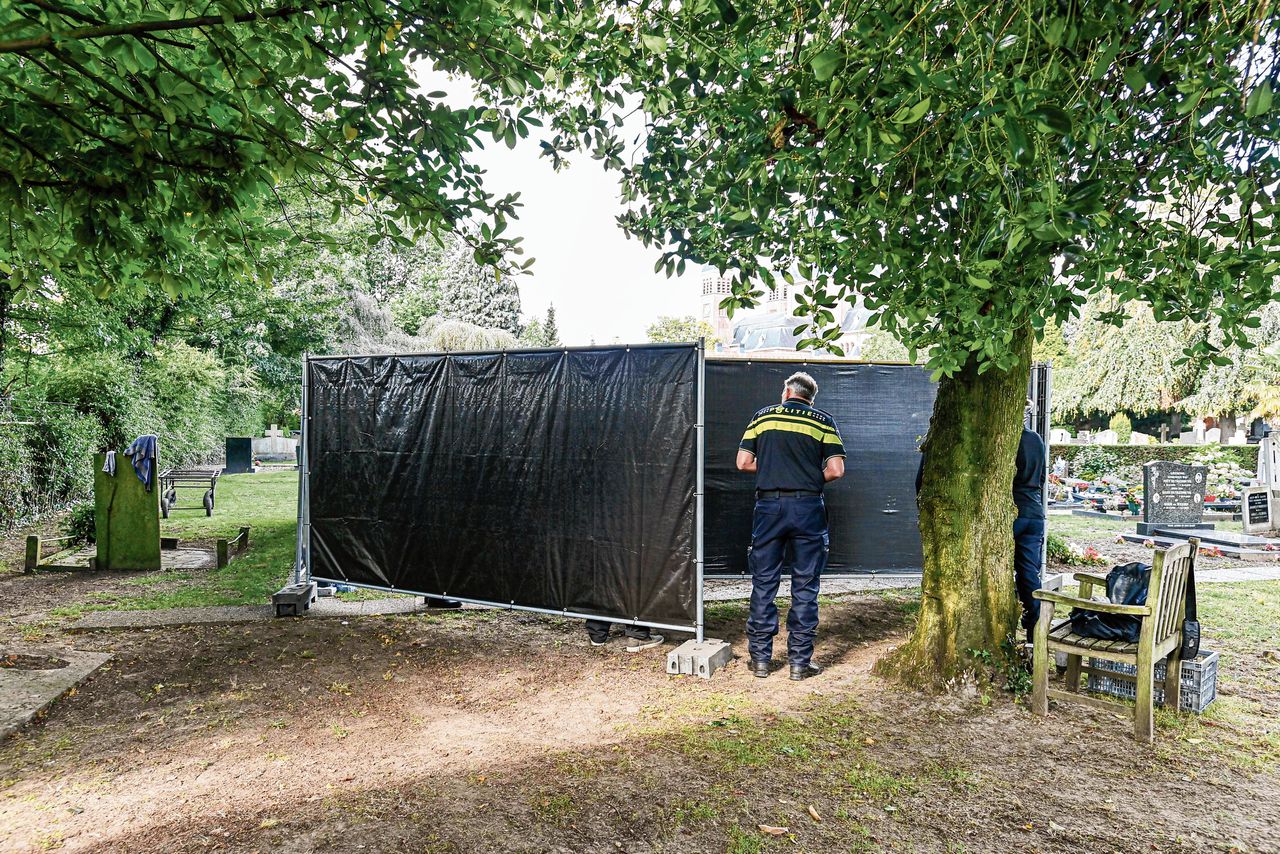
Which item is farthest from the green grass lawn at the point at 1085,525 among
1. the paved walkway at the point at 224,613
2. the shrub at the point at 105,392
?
the shrub at the point at 105,392

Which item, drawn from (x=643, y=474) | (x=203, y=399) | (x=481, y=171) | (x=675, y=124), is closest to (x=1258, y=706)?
(x=643, y=474)

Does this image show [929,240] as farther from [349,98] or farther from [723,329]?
[723,329]

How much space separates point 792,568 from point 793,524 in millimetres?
344

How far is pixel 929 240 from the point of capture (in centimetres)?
459

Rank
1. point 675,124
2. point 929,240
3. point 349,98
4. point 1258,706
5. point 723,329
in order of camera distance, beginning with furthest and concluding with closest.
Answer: point 723,329 → point 675,124 → point 1258,706 → point 929,240 → point 349,98

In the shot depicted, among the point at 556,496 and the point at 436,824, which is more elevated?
the point at 556,496

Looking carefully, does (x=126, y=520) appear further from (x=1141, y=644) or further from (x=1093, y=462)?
(x=1093, y=462)

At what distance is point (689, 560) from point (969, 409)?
2350mm

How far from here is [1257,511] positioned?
45.1 feet

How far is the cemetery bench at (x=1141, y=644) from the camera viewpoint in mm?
4574

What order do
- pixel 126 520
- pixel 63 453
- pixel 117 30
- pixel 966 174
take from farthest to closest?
pixel 63 453
pixel 126 520
pixel 966 174
pixel 117 30

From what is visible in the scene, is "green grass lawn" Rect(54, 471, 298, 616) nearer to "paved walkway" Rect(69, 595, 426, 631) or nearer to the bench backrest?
"paved walkway" Rect(69, 595, 426, 631)

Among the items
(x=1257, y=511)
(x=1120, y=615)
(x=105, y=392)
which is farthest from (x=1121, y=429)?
(x=105, y=392)

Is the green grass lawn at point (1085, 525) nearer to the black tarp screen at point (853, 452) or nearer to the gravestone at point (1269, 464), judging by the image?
the gravestone at point (1269, 464)
